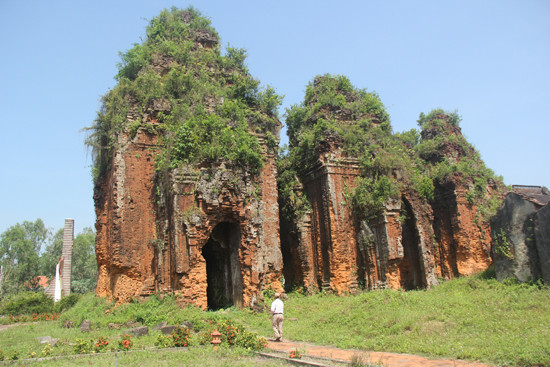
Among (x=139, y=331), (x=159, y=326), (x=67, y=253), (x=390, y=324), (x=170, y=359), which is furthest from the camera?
(x=67, y=253)

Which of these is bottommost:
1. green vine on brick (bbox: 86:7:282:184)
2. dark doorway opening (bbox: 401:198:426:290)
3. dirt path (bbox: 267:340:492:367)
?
dirt path (bbox: 267:340:492:367)

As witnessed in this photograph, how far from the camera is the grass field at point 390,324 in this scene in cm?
779

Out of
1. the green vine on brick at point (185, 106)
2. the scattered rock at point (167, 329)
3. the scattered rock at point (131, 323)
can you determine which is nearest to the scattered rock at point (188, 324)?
the scattered rock at point (167, 329)

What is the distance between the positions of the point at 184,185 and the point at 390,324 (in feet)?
26.3

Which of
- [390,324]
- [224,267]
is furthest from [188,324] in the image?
[390,324]

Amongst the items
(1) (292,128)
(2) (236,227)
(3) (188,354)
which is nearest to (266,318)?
(2) (236,227)

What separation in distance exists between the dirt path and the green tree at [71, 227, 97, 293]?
40.8 m

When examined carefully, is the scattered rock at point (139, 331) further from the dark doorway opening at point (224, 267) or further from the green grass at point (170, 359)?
the dark doorway opening at point (224, 267)

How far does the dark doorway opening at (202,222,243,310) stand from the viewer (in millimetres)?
15633

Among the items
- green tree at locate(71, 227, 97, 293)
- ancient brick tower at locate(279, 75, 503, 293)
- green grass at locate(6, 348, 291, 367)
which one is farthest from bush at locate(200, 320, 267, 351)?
green tree at locate(71, 227, 97, 293)

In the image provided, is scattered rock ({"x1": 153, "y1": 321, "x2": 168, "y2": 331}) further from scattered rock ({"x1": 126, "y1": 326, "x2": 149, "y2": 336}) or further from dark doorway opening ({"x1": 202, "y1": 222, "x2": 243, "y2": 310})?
dark doorway opening ({"x1": 202, "y1": 222, "x2": 243, "y2": 310})

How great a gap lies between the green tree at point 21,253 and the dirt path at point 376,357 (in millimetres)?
44874

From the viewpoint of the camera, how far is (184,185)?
48.0 feet

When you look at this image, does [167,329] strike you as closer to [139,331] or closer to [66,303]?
[139,331]
